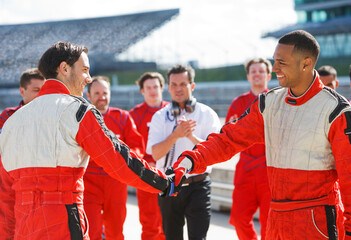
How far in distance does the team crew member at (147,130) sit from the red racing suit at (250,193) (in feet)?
3.28

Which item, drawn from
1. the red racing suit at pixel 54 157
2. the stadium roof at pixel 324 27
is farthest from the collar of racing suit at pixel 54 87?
the stadium roof at pixel 324 27

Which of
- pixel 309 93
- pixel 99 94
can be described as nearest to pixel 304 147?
pixel 309 93

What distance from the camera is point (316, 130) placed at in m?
2.51

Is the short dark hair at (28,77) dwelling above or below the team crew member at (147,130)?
above

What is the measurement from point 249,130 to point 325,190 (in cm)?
67

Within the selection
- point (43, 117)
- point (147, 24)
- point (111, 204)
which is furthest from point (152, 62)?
point (43, 117)

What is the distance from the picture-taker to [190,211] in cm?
406

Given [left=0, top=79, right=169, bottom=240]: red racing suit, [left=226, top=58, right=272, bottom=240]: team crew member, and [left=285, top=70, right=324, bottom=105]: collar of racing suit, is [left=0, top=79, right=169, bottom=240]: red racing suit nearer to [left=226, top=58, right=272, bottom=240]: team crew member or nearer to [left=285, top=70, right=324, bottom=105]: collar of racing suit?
[left=285, top=70, right=324, bottom=105]: collar of racing suit

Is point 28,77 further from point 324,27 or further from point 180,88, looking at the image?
point 324,27

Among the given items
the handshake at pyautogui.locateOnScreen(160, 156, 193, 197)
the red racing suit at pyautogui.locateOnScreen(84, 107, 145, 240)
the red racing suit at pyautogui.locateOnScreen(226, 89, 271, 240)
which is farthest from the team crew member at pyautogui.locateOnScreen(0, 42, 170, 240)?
the red racing suit at pyautogui.locateOnScreen(226, 89, 271, 240)

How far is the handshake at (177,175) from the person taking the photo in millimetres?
2906

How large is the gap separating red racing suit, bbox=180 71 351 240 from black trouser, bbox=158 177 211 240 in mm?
1376

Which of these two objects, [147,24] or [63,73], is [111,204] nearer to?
[63,73]

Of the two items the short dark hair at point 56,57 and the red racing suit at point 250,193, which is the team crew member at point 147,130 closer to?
the red racing suit at point 250,193
